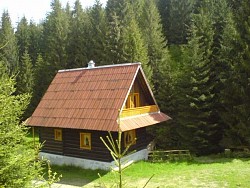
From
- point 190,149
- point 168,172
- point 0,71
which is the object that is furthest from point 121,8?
point 0,71

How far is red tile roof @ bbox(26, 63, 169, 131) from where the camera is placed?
18.7 meters

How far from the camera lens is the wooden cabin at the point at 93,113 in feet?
61.9

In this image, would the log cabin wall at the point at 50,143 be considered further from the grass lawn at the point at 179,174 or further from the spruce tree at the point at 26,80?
the spruce tree at the point at 26,80

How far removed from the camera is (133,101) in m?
20.9

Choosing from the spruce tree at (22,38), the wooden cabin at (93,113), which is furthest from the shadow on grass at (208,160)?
the spruce tree at (22,38)

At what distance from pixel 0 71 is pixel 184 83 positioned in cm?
1727

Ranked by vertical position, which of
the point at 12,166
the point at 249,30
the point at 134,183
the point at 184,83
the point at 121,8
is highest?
the point at 121,8

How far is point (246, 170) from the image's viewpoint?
16484 mm

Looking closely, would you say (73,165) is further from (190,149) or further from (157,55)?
(157,55)

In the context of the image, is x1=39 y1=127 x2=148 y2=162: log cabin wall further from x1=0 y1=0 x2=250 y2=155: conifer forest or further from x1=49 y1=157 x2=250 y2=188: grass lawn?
x1=0 y1=0 x2=250 y2=155: conifer forest

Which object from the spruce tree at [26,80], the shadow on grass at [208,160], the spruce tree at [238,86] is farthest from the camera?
the spruce tree at [26,80]

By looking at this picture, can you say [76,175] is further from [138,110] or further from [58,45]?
[58,45]

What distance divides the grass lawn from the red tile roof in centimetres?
277

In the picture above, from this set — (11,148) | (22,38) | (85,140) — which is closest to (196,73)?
(85,140)
